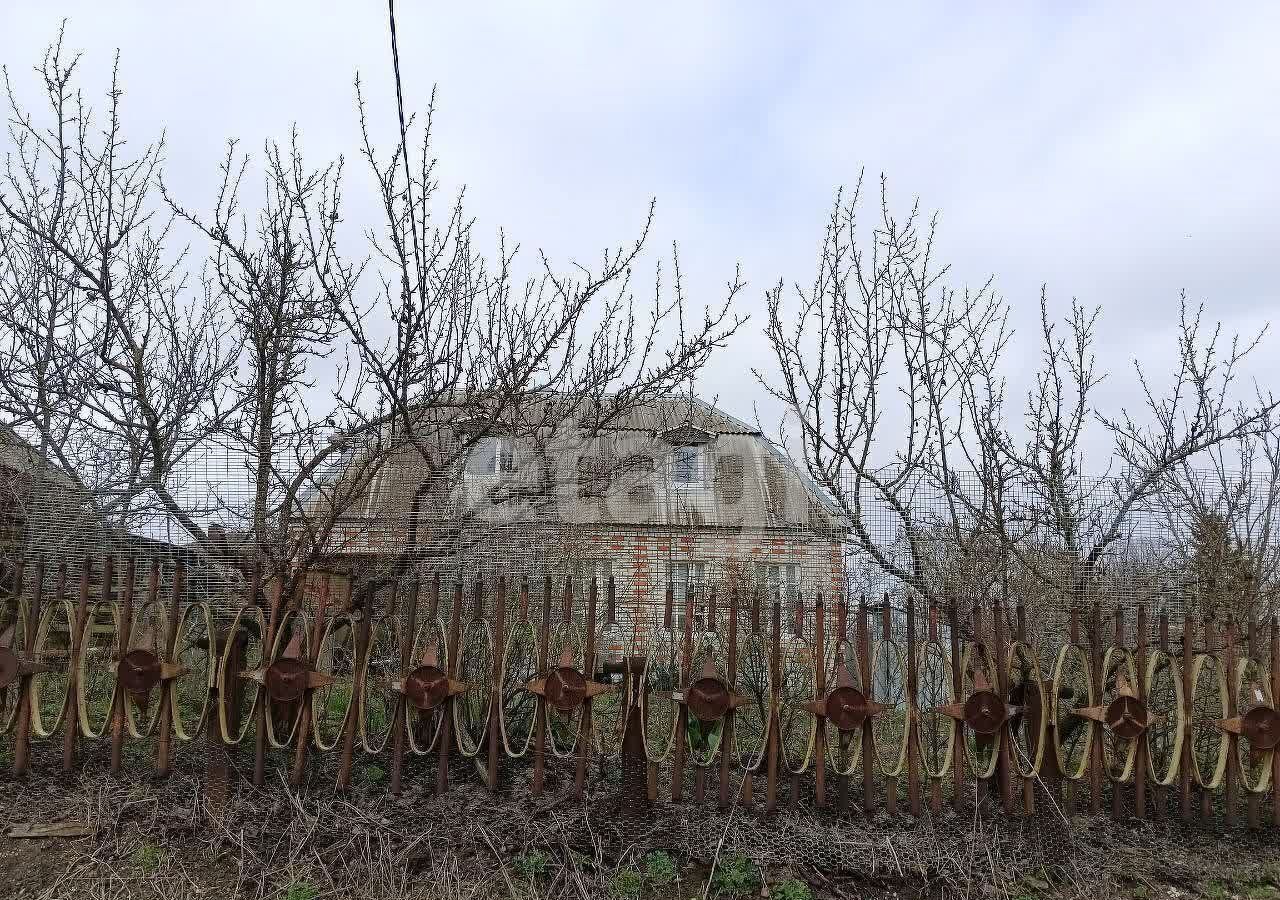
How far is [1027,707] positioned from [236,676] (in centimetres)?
381

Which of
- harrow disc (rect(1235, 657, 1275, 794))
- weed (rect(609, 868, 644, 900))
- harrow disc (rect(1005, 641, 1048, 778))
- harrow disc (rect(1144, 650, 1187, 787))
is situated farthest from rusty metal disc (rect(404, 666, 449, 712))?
harrow disc (rect(1235, 657, 1275, 794))

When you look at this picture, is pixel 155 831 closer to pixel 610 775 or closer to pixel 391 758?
pixel 391 758

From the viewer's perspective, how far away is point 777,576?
5.66m

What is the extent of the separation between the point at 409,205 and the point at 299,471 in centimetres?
174

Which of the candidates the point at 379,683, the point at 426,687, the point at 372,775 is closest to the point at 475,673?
the point at 379,683

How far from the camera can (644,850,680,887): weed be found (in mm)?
3592

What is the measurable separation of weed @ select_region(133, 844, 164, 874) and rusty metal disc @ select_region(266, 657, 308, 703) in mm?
794

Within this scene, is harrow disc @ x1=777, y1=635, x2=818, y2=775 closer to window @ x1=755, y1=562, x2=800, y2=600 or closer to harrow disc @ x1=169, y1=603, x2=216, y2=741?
window @ x1=755, y1=562, x2=800, y2=600

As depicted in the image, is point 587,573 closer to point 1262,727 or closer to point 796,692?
point 796,692

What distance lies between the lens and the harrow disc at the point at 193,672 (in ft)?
12.8

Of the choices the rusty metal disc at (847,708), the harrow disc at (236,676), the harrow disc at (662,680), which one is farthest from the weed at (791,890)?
the harrow disc at (236,676)

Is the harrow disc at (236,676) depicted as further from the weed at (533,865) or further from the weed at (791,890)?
the weed at (791,890)

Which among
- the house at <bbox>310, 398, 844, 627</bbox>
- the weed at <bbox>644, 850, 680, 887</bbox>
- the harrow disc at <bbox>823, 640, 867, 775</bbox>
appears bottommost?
the weed at <bbox>644, 850, 680, 887</bbox>

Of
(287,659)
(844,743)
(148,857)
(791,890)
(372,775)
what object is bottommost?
(791,890)
